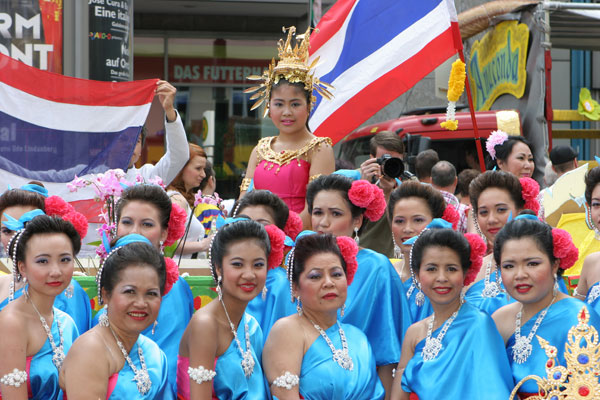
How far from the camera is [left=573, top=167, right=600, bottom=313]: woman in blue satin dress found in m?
4.28

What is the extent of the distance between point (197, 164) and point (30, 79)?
55.2 inches

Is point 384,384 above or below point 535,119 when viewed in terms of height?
below

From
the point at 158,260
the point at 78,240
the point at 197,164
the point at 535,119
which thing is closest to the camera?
the point at 158,260

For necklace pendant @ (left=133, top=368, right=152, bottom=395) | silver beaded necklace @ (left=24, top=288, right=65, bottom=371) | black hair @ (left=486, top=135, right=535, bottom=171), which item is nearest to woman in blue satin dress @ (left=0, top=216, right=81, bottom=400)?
silver beaded necklace @ (left=24, top=288, right=65, bottom=371)

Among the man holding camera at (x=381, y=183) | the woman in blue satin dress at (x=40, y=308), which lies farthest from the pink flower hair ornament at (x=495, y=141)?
the woman in blue satin dress at (x=40, y=308)

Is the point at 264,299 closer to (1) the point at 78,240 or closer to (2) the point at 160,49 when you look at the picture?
(1) the point at 78,240

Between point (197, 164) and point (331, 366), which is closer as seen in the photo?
point (331, 366)

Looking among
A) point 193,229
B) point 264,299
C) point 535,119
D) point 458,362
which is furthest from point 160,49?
point 458,362

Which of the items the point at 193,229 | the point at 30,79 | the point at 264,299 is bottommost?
the point at 264,299

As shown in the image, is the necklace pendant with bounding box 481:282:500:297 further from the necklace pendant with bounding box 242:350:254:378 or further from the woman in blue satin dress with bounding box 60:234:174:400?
the woman in blue satin dress with bounding box 60:234:174:400

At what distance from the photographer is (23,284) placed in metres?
4.25

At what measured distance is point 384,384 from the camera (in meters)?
4.39

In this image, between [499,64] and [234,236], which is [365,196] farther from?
[499,64]

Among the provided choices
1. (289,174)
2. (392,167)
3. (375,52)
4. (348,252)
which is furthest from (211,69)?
(348,252)
